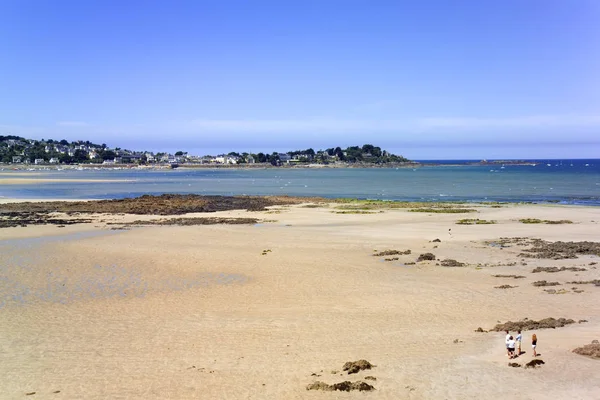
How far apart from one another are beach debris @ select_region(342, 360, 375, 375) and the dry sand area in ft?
0.46

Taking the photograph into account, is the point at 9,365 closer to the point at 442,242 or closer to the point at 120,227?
the point at 442,242

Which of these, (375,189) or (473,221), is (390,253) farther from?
(375,189)

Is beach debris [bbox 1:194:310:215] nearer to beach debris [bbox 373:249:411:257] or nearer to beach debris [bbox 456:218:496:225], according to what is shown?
beach debris [bbox 456:218:496:225]

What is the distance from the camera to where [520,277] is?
20.8 metres

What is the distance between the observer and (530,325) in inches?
567

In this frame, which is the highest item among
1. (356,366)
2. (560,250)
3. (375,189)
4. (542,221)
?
(375,189)

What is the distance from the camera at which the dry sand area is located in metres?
11.1

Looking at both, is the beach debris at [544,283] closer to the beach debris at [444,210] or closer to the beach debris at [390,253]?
the beach debris at [390,253]

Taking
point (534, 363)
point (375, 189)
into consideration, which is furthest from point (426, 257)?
point (375, 189)

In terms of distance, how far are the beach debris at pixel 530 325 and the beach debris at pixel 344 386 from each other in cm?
516

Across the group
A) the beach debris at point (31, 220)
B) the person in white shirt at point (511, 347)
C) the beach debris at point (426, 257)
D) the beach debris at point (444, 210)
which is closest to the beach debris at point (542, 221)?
the beach debris at point (444, 210)

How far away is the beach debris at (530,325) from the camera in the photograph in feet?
46.8

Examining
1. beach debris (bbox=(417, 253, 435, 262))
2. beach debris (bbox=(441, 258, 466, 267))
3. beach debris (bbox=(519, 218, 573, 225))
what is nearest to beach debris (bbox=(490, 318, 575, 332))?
beach debris (bbox=(441, 258, 466, 267))

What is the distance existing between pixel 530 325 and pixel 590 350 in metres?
2.14
